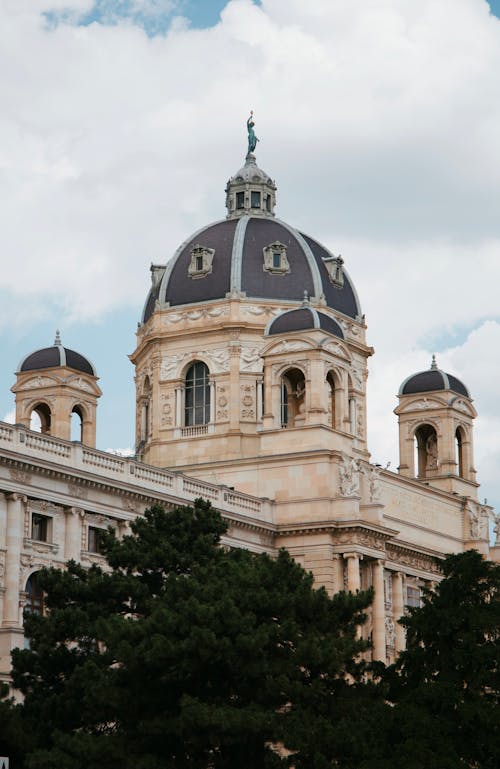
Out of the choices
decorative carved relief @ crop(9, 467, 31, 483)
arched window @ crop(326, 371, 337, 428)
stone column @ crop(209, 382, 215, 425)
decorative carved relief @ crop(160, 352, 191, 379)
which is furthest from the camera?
decorative carved relief @ crop(160, 352, 191, 379)

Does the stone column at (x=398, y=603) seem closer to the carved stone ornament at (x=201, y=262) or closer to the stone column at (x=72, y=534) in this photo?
the carved stone ornament at (x=201, y=262)

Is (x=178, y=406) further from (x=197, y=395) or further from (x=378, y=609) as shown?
(x=378, y=609)

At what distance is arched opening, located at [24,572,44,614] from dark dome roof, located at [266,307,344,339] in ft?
77.8

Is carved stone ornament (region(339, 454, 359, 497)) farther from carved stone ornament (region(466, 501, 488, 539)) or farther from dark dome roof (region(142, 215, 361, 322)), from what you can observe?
dark dome roof (region(142, 215, 361, 322))

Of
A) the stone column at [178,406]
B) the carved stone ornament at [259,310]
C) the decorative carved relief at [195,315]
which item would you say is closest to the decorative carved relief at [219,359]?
the decorative carved relief at [195,315]

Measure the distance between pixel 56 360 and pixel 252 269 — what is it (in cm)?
1618

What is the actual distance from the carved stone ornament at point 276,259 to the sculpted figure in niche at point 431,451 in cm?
1383

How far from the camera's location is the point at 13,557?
56594 millimetres

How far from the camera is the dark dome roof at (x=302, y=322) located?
252 ft

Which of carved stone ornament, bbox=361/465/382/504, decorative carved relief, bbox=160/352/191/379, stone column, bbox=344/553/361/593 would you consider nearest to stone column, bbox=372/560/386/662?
stone column, bbox=344/553/361/593

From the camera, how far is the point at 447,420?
9056 cm

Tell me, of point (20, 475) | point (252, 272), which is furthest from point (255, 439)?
point (20, 475)

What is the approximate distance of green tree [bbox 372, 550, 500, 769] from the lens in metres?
41.8

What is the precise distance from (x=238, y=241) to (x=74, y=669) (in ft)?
162
